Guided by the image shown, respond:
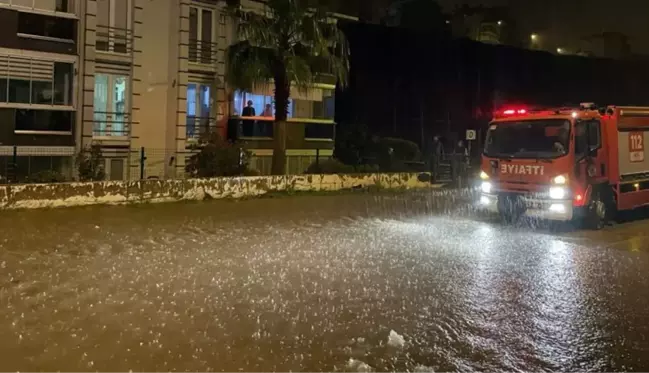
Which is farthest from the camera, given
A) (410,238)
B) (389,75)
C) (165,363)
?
(389,75)

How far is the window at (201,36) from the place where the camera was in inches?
1011

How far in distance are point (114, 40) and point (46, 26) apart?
2.71m

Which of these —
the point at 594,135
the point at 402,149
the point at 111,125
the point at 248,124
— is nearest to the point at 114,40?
the point at 111,125

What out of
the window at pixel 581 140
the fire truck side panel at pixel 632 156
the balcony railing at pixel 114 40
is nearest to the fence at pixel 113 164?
the balcony railing at pixel 114 40

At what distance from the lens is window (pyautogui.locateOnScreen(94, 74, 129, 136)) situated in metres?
23.7

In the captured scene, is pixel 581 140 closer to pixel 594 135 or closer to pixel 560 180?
pixel 594 135

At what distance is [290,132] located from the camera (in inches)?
1086

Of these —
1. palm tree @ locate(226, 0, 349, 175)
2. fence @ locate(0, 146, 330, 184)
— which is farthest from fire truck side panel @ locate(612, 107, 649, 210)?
fence @ locate(0, 146, 330, 184)

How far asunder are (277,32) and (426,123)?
1835 cm

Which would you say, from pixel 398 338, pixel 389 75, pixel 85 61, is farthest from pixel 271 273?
pixel 389 75

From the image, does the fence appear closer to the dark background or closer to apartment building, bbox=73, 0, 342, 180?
apartment building, bbox=73, 0, 342, 180

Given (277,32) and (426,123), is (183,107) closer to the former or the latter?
(277,32)

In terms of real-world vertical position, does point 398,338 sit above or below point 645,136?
below

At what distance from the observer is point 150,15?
2502 centimetres
